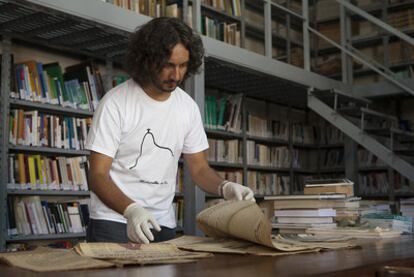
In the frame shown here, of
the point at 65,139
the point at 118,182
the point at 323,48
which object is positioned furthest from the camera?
the point at 323,48

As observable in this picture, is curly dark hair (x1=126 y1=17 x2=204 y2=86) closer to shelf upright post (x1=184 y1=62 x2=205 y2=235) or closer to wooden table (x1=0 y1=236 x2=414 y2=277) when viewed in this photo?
wooden table (x1=0 y1=236 x2=414 y2=277)

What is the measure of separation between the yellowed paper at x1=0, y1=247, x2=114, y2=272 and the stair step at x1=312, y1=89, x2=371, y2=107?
4.36 metres

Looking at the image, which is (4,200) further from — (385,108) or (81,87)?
(385,108)

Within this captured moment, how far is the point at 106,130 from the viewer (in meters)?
1.64

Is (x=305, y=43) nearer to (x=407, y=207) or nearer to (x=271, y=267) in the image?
(x=407, y=207)

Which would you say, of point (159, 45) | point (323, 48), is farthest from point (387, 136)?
point (159, 45)

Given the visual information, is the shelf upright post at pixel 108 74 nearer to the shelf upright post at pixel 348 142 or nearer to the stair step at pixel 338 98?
the stair step at pixel 338 98

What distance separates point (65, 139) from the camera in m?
3.76

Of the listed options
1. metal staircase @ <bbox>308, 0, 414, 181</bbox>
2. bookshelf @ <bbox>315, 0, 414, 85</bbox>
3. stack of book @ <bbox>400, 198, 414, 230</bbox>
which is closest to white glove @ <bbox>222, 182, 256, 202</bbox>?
stack of book @ <bbox>400, 198, 414, 230</bbox>

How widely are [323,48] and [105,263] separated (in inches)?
250

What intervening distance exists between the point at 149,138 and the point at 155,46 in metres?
0.32

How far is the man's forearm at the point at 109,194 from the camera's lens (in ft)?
4.94

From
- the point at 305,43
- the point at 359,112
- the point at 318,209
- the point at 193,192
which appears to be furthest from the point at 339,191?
the point at 305,43

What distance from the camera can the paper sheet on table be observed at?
1092 mm
